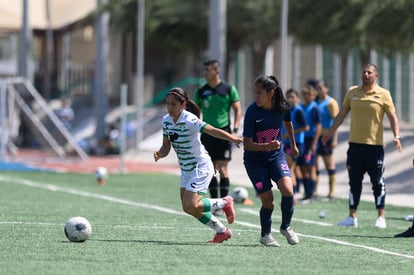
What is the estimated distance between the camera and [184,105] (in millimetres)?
13453

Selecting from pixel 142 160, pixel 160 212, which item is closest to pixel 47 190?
pixel 160 212

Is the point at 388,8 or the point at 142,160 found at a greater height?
the point at 388,8

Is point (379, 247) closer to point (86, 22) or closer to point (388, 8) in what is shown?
point (388, 8)

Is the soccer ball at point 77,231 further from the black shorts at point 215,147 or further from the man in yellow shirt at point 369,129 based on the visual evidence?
the black shorts at point 215,147

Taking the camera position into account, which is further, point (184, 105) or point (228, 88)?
point (228, 88)

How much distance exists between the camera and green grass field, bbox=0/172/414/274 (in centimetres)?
1119

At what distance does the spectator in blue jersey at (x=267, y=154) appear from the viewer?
1317 centimetres

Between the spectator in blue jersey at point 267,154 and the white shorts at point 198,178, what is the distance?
1.61 ft

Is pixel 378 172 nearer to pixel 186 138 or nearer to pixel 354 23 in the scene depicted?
pixel 186 138

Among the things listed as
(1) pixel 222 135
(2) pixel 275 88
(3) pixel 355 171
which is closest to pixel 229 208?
(1) pixel 222 135

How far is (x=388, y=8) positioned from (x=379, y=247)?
17902mm

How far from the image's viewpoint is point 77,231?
1305 centimetres

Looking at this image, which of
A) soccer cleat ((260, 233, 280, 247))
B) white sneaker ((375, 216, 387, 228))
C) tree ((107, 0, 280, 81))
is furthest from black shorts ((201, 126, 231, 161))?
tree ((107, 0, 280, 81))

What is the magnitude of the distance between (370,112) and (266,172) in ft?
10.7
